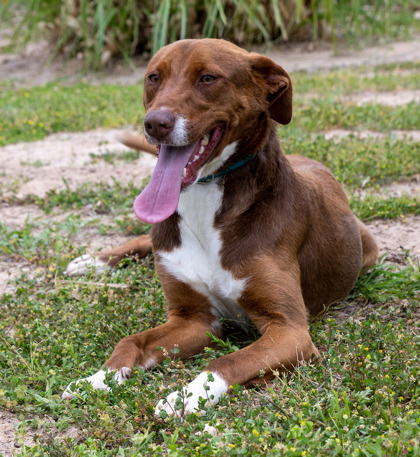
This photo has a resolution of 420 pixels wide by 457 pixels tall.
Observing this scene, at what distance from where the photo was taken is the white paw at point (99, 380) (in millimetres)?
2982

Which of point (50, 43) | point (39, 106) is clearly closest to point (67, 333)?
point (39, 106)

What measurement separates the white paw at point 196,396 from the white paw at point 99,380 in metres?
0.30

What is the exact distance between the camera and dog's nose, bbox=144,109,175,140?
118 inches

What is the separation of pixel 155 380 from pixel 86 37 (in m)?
8.96

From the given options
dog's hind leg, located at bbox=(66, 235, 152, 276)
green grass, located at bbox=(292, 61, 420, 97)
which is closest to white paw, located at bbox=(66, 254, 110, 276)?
dog's hind leg, located at bbox=(66, 235, 152, 276)

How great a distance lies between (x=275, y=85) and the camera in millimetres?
3396

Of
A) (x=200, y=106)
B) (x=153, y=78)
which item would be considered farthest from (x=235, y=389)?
(x=153, y=78)

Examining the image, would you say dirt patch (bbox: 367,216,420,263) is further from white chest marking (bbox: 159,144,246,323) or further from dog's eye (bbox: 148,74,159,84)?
dog's eye (bbox: 148,74,159,84)

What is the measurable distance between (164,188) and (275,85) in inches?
31.9

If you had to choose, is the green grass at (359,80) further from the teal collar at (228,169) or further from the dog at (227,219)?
the teal collar at (228,169)

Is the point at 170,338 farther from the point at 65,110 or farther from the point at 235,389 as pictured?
the point at 65,110

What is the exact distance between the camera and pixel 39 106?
8727 millimetres

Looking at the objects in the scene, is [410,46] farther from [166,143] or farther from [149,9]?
[166,143]

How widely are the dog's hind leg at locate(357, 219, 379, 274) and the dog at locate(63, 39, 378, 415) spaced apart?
50 centimetres
